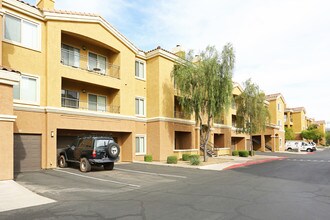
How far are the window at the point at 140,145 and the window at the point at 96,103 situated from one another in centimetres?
434

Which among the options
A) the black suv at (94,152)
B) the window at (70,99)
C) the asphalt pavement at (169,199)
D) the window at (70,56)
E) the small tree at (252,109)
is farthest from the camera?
the small tree at (252,109)

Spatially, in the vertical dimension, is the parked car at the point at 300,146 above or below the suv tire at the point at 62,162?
below

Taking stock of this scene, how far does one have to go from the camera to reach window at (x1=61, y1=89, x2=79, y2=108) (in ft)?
66.1

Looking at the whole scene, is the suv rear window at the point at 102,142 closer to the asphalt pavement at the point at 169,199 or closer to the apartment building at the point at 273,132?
the asphalt pavement at the point at 169,199

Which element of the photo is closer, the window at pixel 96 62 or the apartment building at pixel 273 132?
the window at pixel 96 62

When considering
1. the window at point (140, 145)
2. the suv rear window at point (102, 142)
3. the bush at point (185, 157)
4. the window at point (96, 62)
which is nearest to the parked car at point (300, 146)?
the bush at point (185, 157)

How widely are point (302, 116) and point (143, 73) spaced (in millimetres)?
61459

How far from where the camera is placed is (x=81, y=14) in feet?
65.5

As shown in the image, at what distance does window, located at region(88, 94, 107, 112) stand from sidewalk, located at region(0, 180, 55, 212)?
11416mm

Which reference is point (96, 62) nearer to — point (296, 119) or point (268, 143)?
point (268, 143)

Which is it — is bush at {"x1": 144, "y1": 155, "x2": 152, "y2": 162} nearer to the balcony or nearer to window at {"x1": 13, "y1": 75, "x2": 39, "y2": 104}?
the balcony

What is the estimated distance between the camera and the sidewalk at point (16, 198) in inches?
330

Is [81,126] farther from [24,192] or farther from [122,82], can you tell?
[24,192]

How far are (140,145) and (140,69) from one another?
24.4 ft
